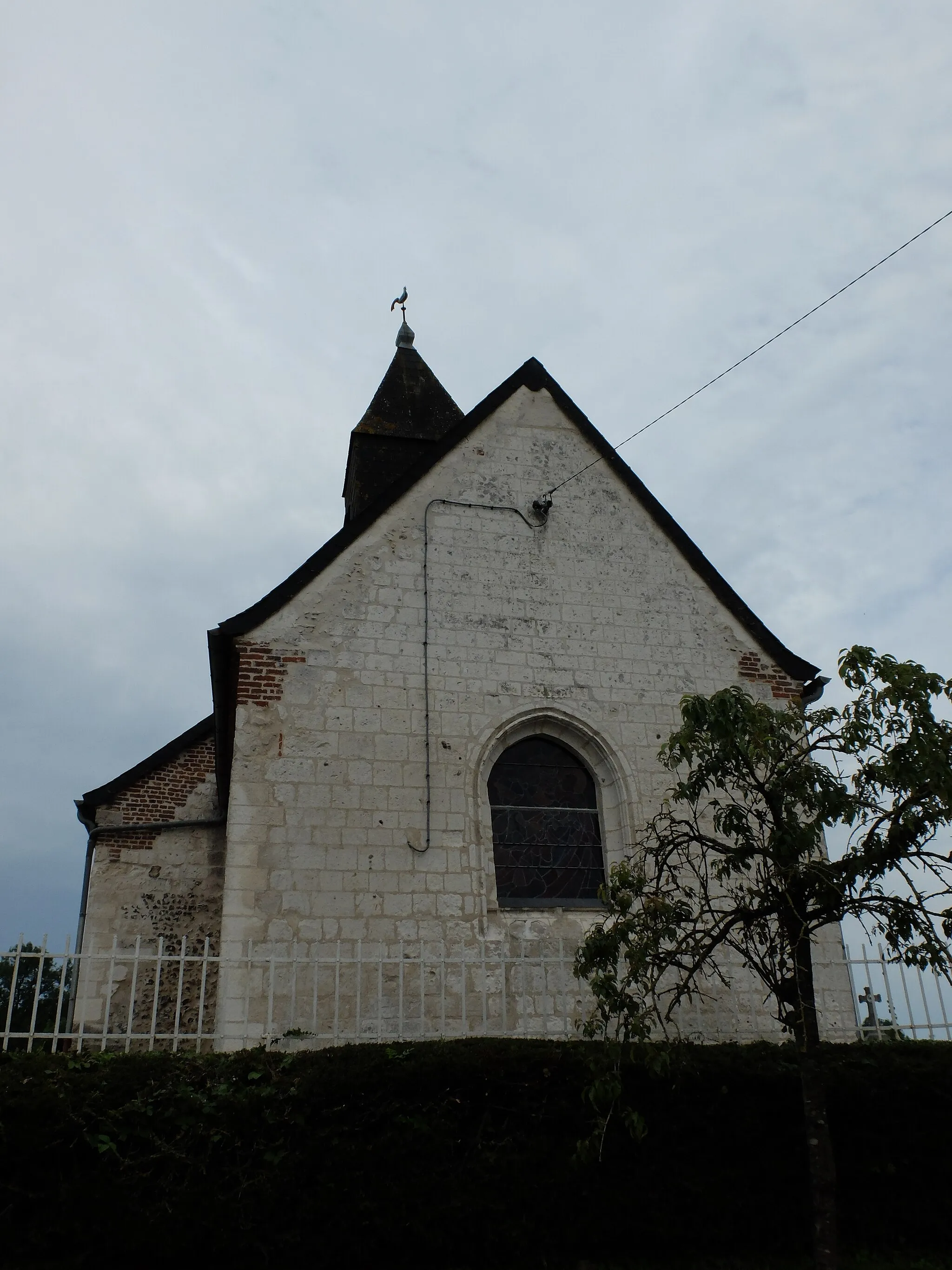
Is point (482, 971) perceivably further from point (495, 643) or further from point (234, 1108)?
point (495, 643)

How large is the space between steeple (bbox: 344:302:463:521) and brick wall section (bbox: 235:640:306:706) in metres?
4.38

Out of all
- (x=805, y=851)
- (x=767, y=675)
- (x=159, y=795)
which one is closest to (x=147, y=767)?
(x=159, y=795)

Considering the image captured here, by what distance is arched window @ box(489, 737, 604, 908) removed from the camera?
8.55 metres

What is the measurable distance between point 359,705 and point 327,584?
1149mm

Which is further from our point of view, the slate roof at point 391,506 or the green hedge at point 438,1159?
the slate roof at point 391,506

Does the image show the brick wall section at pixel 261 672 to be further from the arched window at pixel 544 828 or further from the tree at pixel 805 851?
the tree at pixel 805 851

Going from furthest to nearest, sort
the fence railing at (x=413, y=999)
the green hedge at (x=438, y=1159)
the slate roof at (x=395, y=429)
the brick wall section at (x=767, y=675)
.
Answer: the slate roof at (x=395, y=429), the brick wall section at (x=767, y=675), the fence railing at (x=413, y=999), the green hedge at (x=438, y=1159)

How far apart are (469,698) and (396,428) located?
577cm

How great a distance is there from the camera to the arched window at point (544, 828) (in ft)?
28.0

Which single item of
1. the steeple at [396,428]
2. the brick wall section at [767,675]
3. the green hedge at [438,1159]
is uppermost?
the steeple at [396,428]

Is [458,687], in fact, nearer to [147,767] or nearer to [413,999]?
[413,999]

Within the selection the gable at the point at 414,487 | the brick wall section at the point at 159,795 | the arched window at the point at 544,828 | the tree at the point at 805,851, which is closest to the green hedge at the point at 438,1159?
the tree at the point at 805,851

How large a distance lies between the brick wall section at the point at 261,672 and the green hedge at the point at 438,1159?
10.5 ft

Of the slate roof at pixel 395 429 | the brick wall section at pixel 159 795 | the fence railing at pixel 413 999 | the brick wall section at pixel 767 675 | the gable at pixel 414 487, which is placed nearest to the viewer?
the fence railing at pixel 413 999
